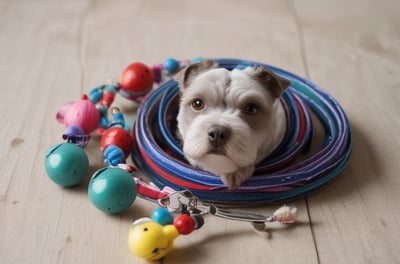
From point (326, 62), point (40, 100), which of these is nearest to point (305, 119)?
point (326, 62)

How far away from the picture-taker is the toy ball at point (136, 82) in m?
2.25

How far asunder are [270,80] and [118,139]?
0.58 meters

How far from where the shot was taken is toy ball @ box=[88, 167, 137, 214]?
166 centimetres

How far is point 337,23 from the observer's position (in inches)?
122

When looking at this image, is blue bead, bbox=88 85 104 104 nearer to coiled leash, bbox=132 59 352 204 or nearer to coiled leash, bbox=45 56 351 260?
coiled leash, bbox=45 56 351 260

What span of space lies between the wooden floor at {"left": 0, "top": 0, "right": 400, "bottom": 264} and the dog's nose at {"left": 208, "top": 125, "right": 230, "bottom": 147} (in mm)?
272

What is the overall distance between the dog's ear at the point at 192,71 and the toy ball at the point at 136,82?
0.39 m

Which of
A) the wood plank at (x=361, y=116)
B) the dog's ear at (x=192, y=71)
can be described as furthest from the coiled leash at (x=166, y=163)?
the dog's ear at (x=192, y=71)

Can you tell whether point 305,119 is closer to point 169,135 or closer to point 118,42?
point 169,135

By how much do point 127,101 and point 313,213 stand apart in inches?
39.9

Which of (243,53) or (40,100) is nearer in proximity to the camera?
(40,100)

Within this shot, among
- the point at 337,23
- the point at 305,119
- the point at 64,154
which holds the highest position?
the point at 64,154

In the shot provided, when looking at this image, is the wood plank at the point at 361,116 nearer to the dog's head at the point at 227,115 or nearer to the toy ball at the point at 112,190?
the dog's head at the point at 227,115

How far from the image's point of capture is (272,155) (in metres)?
1.95
